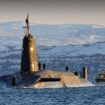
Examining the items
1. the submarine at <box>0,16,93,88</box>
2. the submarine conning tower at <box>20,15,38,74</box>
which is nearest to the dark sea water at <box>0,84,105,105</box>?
the submarine at <box>0,16,93,88</box>

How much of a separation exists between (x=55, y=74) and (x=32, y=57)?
408cm

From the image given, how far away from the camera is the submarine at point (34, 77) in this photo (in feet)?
451

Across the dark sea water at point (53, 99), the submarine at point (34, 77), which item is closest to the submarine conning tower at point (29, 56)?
the submarine at point (34, 77)

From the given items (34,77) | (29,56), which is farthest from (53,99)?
(29,56)

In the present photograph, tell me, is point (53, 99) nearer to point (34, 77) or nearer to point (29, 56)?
point (34, 77)

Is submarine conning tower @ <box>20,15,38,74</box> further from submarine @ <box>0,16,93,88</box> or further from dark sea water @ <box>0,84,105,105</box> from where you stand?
dark sea water @ <box>0,84,105,105</box>

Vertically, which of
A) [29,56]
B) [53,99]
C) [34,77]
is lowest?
[34,77]

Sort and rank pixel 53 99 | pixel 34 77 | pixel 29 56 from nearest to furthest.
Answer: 1. pixel 53 99
2. pixel 34 77
3. pixel 29 56

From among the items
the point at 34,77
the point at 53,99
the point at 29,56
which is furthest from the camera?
the point at 29,56

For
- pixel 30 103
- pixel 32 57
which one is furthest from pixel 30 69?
pixel 30 103

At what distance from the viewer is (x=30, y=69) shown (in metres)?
142

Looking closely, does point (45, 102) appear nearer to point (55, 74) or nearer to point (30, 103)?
point (30, 103)

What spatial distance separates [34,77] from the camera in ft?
449

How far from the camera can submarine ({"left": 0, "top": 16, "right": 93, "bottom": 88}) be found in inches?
5408
